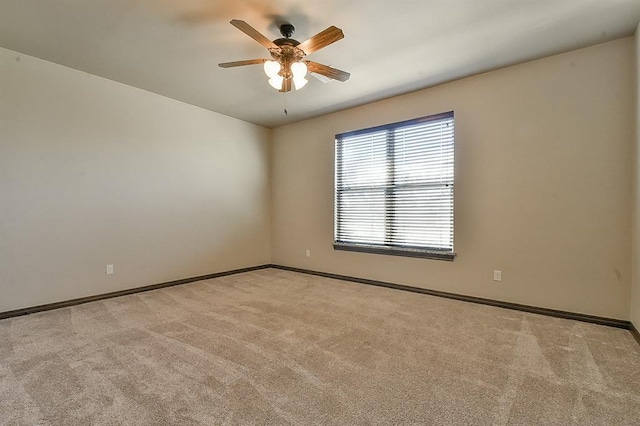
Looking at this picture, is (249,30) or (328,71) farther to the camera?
(328,71)

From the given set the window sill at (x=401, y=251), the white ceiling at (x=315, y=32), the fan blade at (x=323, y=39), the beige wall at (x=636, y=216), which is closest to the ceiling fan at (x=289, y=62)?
the fan blade at (x=323, y=39)

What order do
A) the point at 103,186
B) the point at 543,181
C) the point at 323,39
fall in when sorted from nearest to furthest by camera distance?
the point at 323,39, the point at 543,181, the point at 103,186

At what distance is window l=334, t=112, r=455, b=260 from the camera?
3.70 metres

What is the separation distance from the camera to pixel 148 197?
3980 millimetres

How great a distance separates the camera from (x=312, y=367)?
1966mm

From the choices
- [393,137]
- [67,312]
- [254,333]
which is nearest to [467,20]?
[393,137]

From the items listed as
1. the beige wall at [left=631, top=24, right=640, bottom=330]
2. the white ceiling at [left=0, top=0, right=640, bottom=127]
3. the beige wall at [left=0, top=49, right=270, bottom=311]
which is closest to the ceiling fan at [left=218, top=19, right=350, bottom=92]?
the white ceiling at [left=0, top=0, right=640, bottom=127]

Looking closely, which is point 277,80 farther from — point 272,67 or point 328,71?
point 328,71

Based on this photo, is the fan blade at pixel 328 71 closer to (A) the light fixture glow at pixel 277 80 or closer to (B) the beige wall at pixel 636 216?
(A) the light fixture glow at pixel 277 80

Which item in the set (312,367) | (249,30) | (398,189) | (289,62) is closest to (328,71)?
(289,62)

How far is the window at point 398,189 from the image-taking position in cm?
370

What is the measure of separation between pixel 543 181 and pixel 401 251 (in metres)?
1.74

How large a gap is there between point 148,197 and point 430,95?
153 inches

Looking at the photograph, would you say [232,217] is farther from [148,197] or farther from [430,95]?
[430,95]
